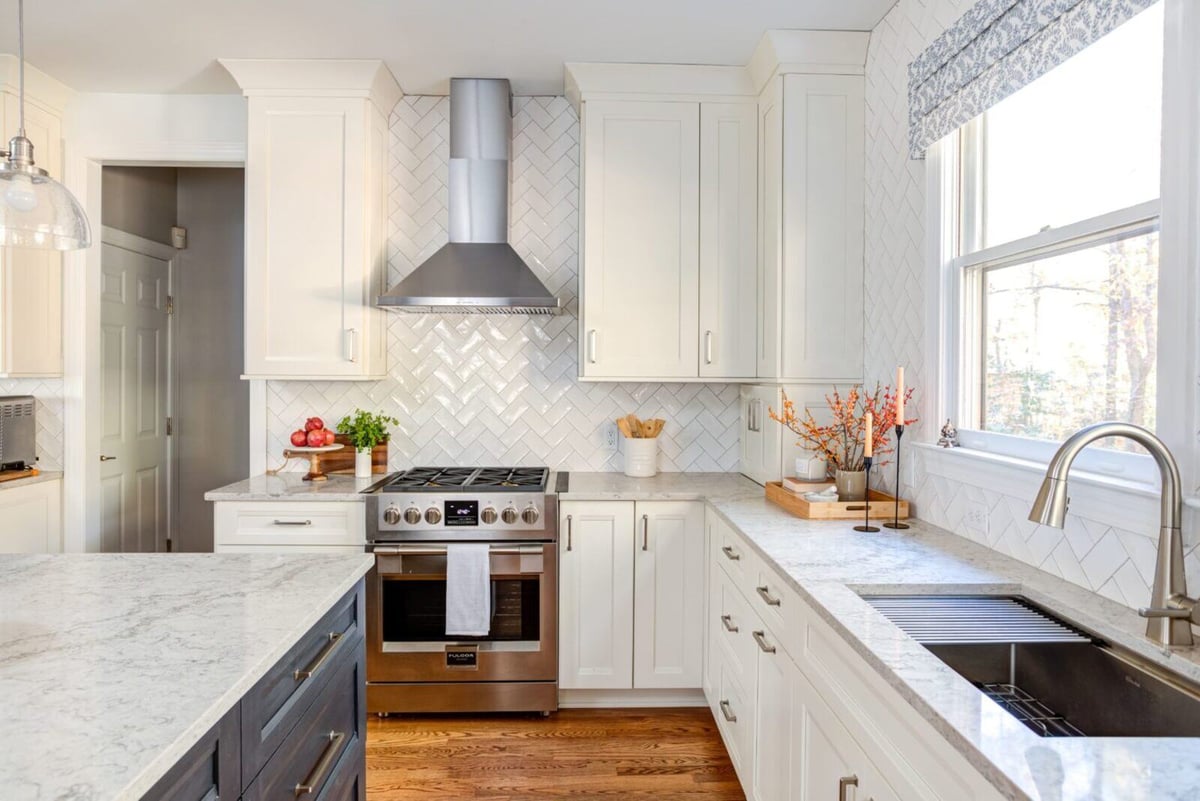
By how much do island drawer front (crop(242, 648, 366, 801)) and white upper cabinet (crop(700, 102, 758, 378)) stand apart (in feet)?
6.33

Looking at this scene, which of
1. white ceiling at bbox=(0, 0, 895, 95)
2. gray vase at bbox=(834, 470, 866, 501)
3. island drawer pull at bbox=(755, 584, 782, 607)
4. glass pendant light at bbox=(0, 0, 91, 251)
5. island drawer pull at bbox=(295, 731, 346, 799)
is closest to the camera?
island drawer pull at bbox=(295, 731, 346, 799)

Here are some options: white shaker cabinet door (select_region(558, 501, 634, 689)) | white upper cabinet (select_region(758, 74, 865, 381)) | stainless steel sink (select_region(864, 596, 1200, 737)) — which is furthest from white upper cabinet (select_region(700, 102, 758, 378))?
stainless steel sink (select_region(864, 596, 1200, 737))

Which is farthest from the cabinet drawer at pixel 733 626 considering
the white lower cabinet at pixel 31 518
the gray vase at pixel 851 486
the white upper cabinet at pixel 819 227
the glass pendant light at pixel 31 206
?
the white lower cabinet at pixel 31 518

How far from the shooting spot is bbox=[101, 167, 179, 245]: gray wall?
12.1ft

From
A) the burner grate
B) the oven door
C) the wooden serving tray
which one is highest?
the wooden serving tray

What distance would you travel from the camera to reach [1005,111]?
6.57 ft

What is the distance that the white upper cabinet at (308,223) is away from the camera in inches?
119

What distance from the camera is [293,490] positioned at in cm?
291

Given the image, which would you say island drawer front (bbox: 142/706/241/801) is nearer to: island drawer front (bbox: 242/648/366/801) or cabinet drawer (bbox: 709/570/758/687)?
island drawer front (bbox: 242/648/366/801)

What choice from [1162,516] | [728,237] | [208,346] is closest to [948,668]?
[1162,516]

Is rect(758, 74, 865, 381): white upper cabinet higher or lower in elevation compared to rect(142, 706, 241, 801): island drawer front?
higher

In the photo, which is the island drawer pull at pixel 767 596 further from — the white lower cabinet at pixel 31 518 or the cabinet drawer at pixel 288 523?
the white lower cabinet at pixel 31 518

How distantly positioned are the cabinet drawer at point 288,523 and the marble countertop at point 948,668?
1474 mm

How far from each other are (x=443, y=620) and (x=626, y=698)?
0.85 meters
